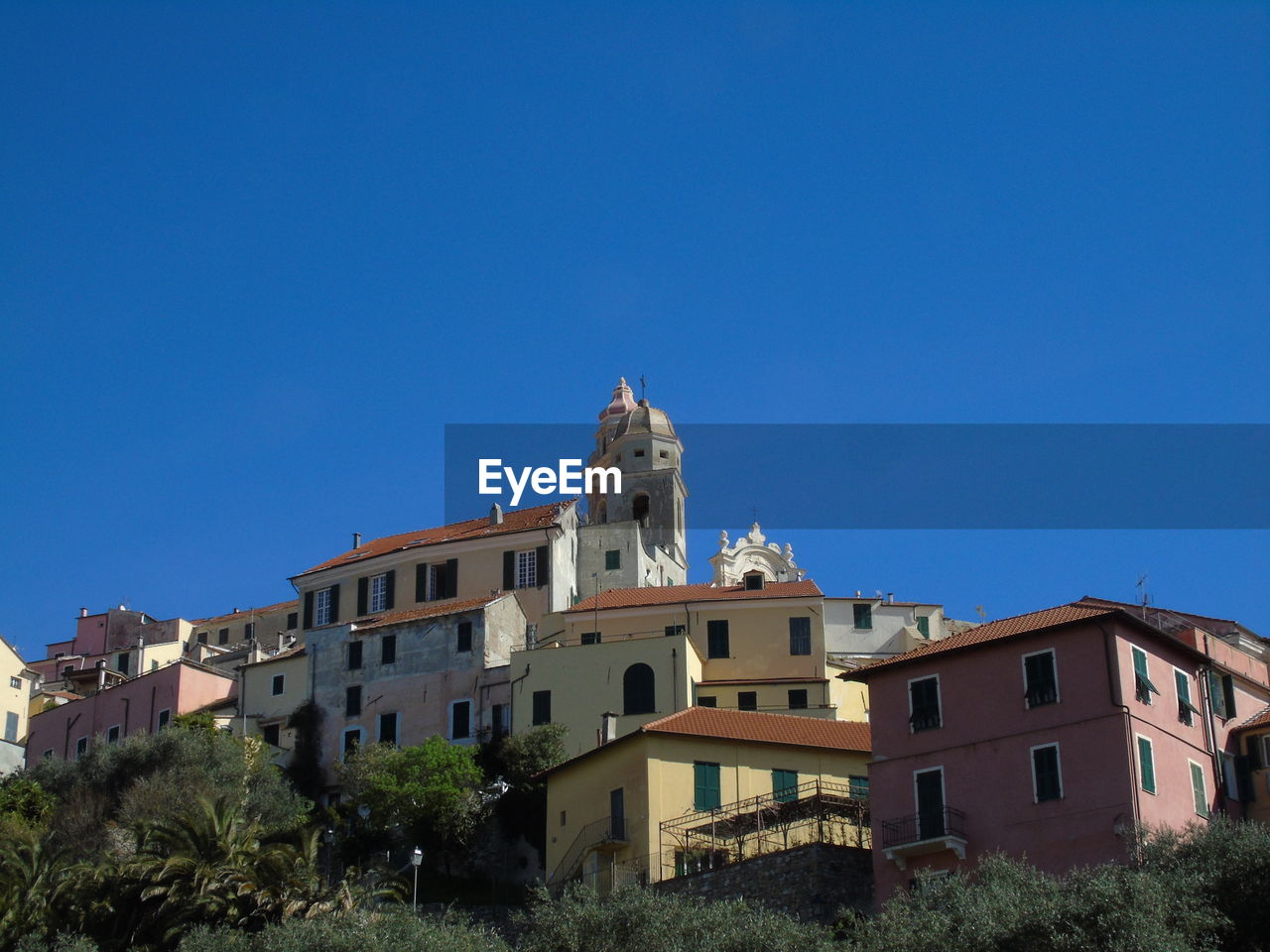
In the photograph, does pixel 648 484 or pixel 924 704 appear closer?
pixel 924 704

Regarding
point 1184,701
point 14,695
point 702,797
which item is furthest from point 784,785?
point 14,695

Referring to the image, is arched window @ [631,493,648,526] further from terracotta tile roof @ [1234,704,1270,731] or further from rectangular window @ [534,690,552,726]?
terracotta tile roof @ [1234,704,1270,731]

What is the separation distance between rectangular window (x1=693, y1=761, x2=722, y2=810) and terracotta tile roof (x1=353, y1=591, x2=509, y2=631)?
62.0 ft

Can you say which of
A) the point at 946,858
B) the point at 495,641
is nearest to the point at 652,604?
the point at 495,641

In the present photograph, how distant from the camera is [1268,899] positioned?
31.4m

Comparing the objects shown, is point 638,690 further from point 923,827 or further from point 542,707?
point 923,827

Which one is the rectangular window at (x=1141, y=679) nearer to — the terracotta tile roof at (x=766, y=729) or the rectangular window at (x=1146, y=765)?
the rectangular window at (x=1146, y=765)

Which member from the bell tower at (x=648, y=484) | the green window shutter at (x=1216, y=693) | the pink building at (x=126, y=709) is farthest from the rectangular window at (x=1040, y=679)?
the bell tower at (x=648, y=484)

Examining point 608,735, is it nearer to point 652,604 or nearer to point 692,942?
point 652,604

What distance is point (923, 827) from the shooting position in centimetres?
3984

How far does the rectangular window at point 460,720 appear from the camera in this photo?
6133cm

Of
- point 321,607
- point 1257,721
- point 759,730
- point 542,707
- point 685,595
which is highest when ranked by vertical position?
point 321,607

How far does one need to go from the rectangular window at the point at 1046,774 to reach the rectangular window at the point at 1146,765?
1719 mm

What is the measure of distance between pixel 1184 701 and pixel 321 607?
4173 cm
